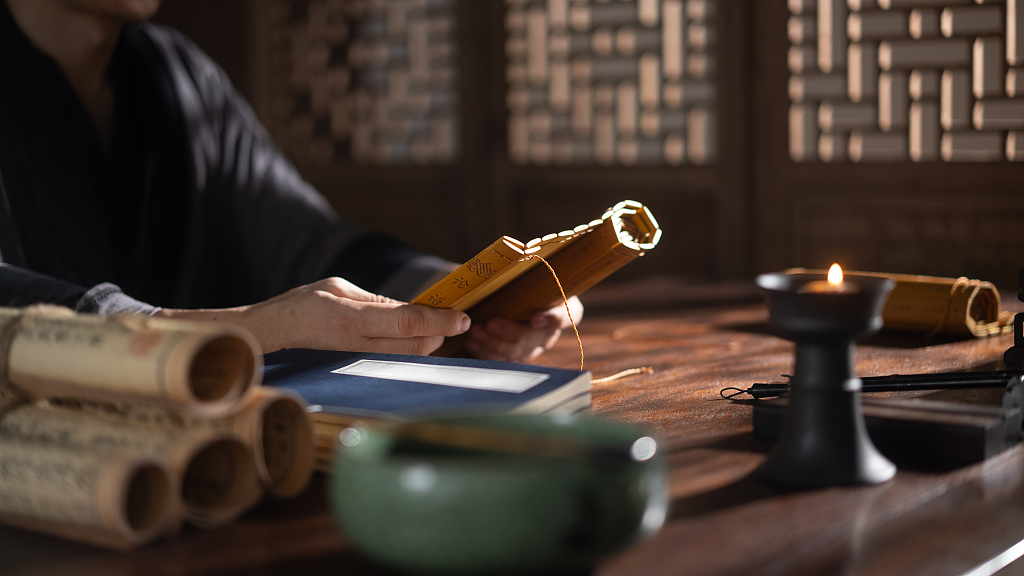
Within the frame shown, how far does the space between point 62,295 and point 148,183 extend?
0.84 m

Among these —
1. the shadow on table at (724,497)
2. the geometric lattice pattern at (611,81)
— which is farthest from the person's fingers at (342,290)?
the geometric lattice pattern at (611,81)

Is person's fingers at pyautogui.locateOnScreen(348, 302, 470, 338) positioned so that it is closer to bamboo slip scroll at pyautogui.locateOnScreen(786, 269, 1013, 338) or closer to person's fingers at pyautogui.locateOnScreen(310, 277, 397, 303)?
person's fingers at pyautogui.locateOnScreen(310, 277, 397, 303)

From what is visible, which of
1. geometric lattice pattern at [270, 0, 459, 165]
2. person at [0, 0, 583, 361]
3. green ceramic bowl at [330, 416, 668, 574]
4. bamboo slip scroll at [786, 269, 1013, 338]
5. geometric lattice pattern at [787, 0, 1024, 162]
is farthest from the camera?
geometric lattice pattern at [270, 0, 459, 165]

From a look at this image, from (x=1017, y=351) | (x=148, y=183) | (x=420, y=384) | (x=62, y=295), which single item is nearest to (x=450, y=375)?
(x=420, y=384)

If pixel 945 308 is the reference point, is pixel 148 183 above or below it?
above

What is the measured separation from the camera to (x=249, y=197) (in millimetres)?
2021

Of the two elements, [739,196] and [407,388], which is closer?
[407,388]

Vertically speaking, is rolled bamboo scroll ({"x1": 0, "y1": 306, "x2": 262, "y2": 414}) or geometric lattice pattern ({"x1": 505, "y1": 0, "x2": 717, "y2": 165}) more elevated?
geometric lattice pattern ({"x1": 505, "y1": 0, "x2": 717, "y2": 165})

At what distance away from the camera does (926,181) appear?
2688mm

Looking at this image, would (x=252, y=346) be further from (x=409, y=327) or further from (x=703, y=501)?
(x=409, y=327)

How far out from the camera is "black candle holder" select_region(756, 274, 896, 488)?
0.63m

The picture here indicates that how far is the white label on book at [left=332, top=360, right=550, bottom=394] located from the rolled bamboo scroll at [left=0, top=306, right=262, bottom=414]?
0.26 metres

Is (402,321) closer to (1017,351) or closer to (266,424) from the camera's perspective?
(266,424)

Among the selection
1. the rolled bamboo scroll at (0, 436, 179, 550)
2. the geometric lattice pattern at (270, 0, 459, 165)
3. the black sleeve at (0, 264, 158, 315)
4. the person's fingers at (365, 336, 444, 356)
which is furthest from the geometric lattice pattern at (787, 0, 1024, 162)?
the rolled bamboo scroll at (0, 436, 179, 550)
